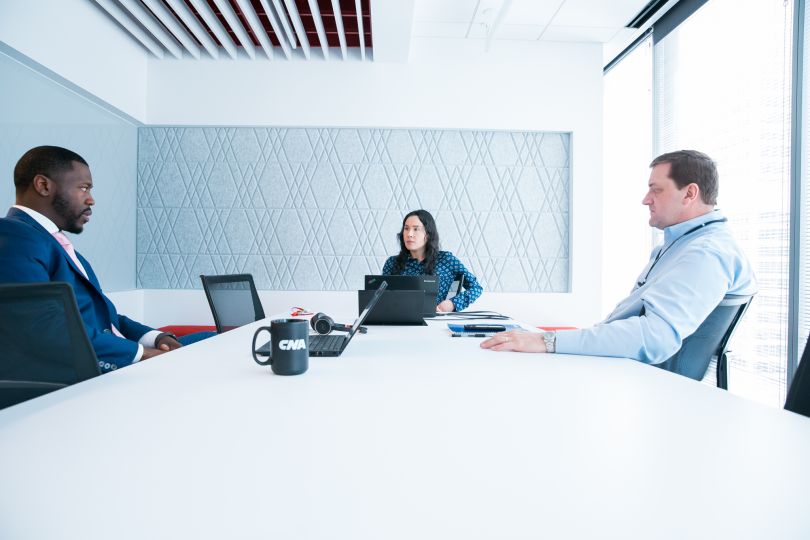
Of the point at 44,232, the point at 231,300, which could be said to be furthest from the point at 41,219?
the point at 231,300

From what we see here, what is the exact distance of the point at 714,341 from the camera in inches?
60.5

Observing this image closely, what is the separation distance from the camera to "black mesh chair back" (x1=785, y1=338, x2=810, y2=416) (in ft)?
3.33

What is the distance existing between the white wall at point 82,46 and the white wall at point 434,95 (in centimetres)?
29

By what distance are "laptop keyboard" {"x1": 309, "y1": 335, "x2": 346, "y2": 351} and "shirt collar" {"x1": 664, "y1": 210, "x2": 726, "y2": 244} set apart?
1.37 metres

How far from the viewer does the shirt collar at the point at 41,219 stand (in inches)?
77.2

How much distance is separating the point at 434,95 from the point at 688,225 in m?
3.26

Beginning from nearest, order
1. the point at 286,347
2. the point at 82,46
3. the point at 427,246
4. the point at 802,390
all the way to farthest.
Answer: the point at 802,390, the point at 286,347, the point at 82,46, the point at 427,246

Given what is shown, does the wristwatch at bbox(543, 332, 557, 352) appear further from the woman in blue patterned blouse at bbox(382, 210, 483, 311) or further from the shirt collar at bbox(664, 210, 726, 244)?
the woman in blue patterned blouse at bbox(382, 210, 483, 311)

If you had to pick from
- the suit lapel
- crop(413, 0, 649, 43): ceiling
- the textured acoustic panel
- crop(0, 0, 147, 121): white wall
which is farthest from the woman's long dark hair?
crop(0, 0, 147, 121): white wall

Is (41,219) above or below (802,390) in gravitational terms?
above

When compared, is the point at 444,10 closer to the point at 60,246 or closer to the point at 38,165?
the point at 38,165

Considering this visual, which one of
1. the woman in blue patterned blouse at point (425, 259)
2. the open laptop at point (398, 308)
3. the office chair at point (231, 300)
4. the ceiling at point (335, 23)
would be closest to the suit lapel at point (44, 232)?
the office chair at point (231, 300)

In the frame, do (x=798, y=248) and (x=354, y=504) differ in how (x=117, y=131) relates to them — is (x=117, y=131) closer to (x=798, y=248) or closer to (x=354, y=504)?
(x=354, y=504)

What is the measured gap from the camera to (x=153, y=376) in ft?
3.76
